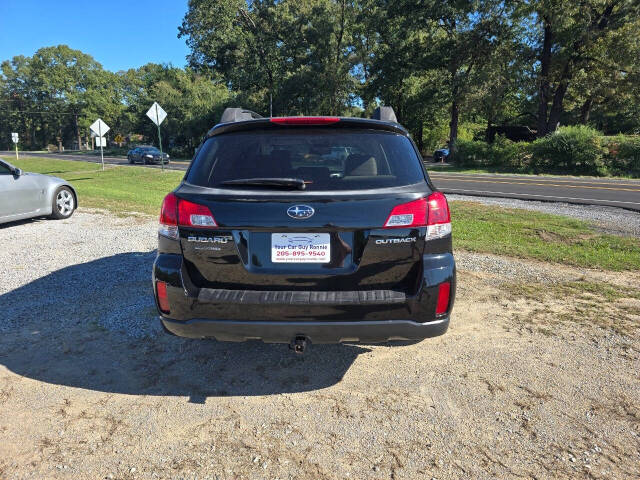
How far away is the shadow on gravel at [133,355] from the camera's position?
2881mm

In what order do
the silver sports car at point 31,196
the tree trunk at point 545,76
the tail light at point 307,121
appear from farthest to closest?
the tree trunk at point 545,76, the silver sports car at point 31,196, the tail light at point 307,121

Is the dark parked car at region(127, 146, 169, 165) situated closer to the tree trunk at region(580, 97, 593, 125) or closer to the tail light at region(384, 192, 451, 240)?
the tail light at region(384, 192, 451, 240)

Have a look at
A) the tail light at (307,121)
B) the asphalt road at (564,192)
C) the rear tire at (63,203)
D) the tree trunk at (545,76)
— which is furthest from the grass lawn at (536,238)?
the tree trunk at (545,76)

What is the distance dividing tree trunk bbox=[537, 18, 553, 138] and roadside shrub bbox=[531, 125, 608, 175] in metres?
7.24

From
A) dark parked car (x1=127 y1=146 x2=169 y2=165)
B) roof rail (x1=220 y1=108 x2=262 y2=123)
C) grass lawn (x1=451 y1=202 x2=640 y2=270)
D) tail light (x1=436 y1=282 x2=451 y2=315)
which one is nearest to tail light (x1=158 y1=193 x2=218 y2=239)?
roof rail (x1=220 y1=108 x2=262 y2=123)

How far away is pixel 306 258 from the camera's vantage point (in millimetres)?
2412

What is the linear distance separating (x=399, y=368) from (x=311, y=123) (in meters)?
1.88

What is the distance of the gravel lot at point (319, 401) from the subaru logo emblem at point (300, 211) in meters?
1.22

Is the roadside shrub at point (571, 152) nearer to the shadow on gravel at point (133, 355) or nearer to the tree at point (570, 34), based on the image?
the tree at point (570, 34)

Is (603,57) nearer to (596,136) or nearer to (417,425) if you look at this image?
(596,136)

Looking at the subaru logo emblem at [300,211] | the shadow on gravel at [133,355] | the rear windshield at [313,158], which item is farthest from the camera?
the shadow on gravel at [133,355]

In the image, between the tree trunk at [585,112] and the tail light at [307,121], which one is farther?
the tree trunk at [585,112]

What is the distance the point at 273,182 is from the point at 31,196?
768 centimetres

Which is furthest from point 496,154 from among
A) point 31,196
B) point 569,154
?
point 31,196
